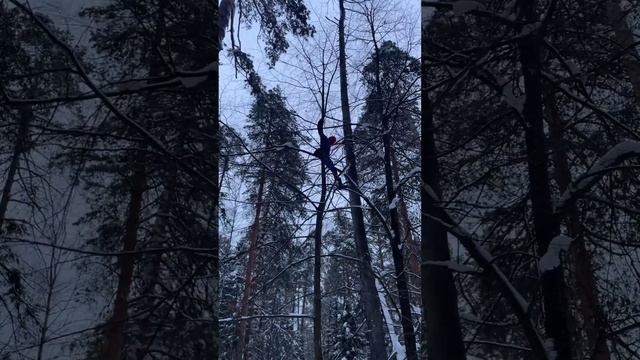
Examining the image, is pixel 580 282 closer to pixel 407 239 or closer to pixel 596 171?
pixel 596 171

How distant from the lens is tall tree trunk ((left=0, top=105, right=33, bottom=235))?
61.7 inches

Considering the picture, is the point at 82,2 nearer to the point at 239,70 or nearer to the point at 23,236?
the point at 239,70

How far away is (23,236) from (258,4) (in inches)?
44.9

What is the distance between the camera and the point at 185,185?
1734mm

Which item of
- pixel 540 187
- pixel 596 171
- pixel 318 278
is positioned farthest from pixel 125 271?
pixel 596 171

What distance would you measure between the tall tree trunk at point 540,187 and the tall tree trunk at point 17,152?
A: 1505mm

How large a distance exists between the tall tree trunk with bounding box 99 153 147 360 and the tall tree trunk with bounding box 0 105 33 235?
1.10 ft

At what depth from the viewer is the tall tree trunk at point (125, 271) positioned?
1.56 meters

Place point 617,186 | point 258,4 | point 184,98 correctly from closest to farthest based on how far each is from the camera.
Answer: point 617,186
point 184,98
point 258,4

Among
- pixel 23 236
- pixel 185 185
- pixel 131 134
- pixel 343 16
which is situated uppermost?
pixel 343 16

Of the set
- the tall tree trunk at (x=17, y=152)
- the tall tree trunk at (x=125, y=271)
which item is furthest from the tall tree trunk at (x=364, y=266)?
the tall tree trunk at (x=17, y=152)

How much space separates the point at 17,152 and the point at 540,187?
1.56m

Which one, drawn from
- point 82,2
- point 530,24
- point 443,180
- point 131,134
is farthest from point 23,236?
point 530,24

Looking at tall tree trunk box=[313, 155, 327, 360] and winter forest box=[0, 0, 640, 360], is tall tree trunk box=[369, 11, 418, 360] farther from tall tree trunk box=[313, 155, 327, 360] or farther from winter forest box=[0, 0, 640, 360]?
tall tree trunk box=[313, 155, 327, 360]
